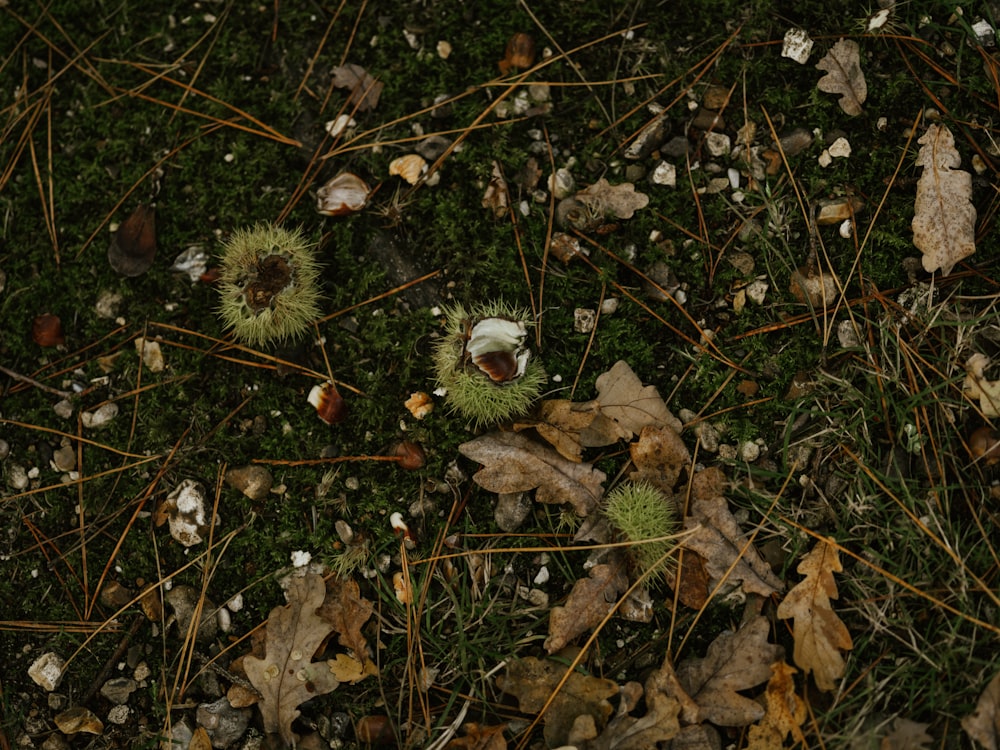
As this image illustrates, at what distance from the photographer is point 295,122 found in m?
3.16

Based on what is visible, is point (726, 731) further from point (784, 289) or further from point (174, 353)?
point (174, 353)

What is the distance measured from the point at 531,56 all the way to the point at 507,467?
1712 mm

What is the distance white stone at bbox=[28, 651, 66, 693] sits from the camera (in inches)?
113

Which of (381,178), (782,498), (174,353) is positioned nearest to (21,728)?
(174,353)

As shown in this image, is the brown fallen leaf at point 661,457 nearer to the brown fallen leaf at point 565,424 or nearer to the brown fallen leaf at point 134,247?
the brown fallen leaf at point 565,424

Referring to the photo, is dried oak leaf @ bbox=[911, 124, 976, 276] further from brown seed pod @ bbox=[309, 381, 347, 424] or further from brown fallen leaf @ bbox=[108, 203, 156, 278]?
brown fallen leaf @ bbox=[108, 203, 156, 278]

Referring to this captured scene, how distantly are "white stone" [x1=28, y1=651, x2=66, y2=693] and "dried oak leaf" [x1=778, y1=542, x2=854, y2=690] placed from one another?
277 centimetres

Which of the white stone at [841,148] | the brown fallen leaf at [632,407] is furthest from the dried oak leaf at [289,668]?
the white stone at [841,148]

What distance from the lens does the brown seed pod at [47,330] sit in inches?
121

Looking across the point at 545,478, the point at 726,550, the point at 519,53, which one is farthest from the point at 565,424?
the point at 519,53

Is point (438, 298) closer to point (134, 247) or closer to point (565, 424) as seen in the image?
point (565, 424)

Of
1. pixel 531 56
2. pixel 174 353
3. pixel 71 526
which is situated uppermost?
pixel 531 56

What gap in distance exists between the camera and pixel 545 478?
2.72m

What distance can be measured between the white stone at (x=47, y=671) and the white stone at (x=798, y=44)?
379 centimetres
